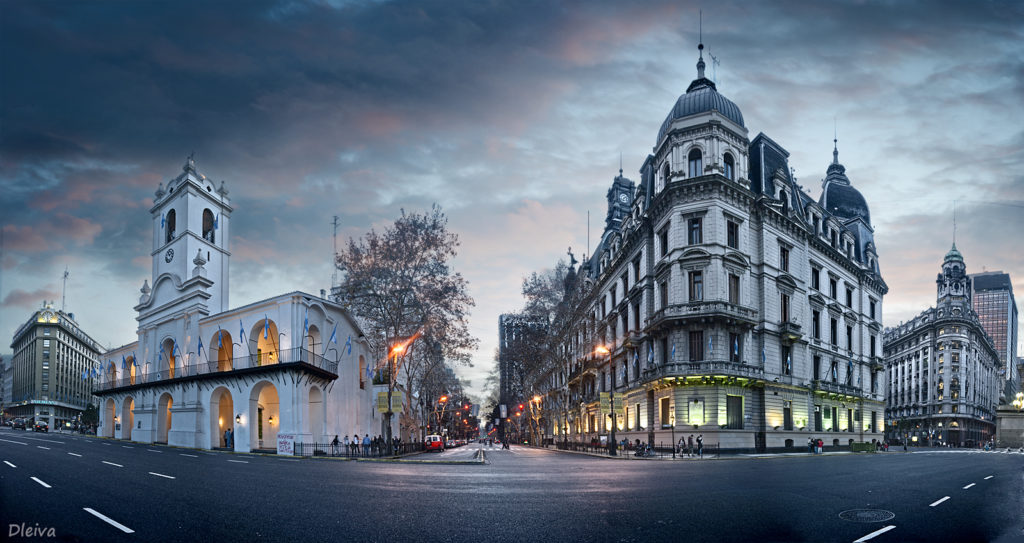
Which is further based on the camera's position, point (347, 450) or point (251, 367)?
point (251, 367)

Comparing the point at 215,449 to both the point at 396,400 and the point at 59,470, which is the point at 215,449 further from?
the point at 59,470

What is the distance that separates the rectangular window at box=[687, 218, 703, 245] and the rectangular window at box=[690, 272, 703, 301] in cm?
236

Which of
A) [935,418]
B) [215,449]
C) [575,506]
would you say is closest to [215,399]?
[215,449]

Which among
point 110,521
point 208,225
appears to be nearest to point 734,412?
point 110,521

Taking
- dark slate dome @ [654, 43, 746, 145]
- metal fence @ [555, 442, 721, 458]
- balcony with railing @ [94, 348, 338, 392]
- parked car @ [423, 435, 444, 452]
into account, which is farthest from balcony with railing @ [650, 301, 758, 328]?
balcony with railing @ [94, 348, 338, 392]

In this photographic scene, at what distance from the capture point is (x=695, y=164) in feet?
155

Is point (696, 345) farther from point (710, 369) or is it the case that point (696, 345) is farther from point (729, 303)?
point (729, 303)

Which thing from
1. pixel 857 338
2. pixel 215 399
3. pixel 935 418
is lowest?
pixel 935 418

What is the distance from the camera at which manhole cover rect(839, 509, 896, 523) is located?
37.5 feet

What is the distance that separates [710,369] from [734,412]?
439 centimetres

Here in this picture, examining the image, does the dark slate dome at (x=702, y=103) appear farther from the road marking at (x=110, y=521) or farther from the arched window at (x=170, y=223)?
the road marking at (x=110, y=521)

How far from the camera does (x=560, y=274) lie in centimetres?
6259

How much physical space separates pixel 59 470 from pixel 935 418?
5616 inches

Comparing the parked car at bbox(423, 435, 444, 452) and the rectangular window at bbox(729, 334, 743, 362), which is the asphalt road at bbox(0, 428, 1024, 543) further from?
the parked car at bbox(423, 435, 444, 452)
